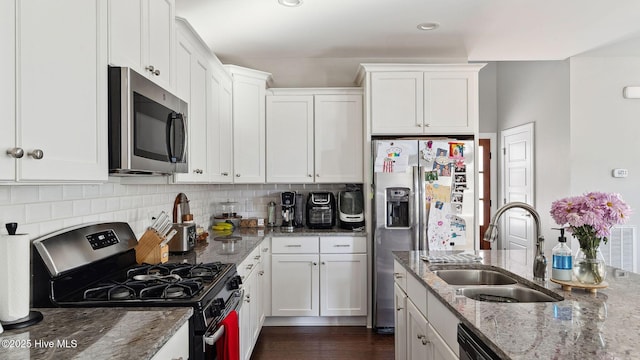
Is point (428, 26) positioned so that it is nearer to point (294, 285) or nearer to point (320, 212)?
point (320, 212)

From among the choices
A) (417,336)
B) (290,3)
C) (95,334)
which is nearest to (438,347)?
(417,336)

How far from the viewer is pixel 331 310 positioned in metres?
3.62

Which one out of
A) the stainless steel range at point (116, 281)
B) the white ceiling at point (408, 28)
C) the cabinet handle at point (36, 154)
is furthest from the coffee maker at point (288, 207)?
the cabinet handle at point (36, 154)

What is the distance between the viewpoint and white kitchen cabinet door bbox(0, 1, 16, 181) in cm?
91

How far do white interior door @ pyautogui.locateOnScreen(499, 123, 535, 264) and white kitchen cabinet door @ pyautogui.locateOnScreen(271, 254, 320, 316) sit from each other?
2.93 metres

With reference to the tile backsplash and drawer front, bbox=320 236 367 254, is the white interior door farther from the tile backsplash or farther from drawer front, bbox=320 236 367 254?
the tile backsplash

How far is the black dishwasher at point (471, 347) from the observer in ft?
3.73

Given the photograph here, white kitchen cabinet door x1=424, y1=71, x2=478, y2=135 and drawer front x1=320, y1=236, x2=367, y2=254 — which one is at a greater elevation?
white kitchen cabinet door x1=424, y1=71, x2=478, y2=135

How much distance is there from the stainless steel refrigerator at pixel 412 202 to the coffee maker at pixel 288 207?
2.91 ft

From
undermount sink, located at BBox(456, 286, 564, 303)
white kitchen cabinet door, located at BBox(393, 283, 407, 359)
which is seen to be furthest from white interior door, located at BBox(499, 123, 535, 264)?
undermount sink, located at BBox(456, 286, 564, 303)

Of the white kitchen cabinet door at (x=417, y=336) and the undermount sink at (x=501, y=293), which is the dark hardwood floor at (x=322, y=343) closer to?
the white kitchen cabinet door at (x=417, y=336)

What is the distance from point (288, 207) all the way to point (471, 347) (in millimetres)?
2835

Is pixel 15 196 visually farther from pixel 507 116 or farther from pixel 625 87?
pixel 507 116

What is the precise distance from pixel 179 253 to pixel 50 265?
100 cm
